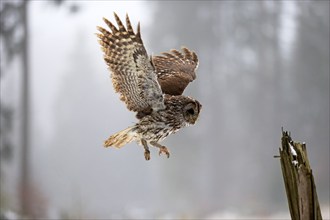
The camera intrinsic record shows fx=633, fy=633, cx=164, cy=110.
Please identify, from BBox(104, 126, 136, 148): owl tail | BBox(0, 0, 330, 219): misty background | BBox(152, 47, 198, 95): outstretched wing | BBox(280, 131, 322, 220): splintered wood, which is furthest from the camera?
BBox(0, 0, 330, 219): misty background

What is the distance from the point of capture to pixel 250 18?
144 inches

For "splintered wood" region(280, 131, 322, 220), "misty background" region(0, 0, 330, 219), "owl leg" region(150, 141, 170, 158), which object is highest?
"misty background" region(0, 0, 330, 219)

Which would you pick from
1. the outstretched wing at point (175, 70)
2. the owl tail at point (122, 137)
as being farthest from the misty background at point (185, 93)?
the owl tail at point (122, 137)

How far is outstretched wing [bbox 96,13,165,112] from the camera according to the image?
1.20m

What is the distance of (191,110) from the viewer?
123 cm

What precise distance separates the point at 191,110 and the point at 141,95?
11cm

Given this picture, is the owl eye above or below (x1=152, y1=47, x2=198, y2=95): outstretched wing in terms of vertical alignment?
below

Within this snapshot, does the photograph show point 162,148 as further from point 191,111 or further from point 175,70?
point 175,70

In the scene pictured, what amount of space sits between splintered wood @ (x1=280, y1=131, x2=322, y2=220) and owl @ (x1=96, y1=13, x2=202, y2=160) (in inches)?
7.5

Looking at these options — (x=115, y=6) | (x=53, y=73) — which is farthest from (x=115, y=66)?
(x=53, y=73)

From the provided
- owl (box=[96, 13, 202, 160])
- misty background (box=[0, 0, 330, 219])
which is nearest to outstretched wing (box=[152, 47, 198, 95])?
owl (box=[96, 13, 202, 160])

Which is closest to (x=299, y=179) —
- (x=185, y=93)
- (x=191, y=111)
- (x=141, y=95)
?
(x=191, y=111)

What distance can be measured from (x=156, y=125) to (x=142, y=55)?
149mm

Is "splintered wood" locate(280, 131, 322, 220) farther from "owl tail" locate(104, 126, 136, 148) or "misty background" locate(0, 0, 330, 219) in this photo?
"misty background" locate(0, 0, 330, 219)
